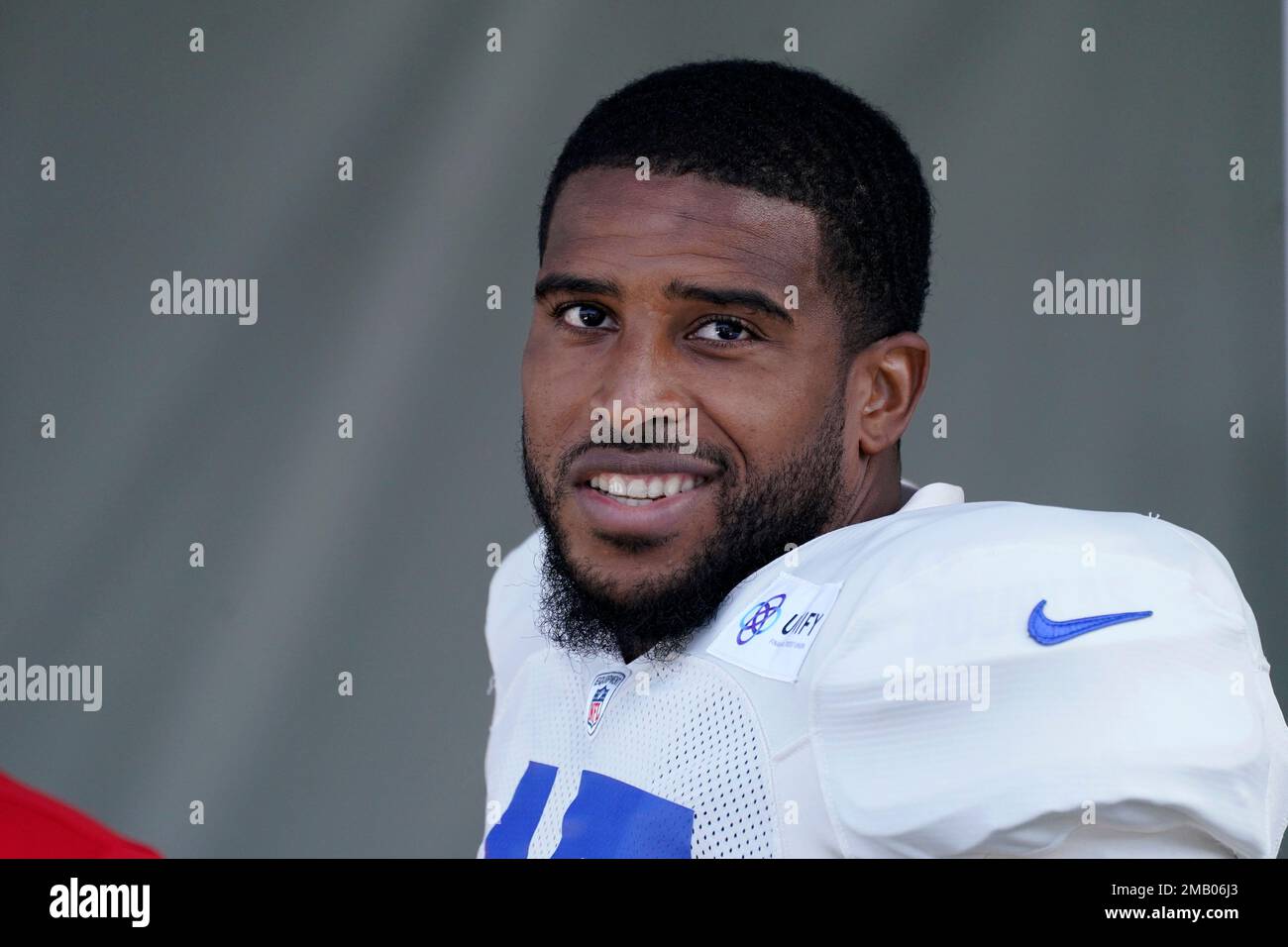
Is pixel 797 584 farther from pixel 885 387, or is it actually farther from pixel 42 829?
pixel 42 829

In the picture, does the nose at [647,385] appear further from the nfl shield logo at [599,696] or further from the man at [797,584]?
the nfl shield logo at [599,696]

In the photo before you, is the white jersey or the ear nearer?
the white jersey

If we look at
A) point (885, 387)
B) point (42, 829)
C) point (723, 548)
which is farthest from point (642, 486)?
point (42, 829)

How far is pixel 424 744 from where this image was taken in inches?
95.0

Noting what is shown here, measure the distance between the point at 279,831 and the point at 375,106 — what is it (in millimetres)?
1285

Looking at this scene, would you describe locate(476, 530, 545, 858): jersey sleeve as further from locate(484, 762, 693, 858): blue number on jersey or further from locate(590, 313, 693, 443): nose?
locate(590, 313, 693, 443): nose

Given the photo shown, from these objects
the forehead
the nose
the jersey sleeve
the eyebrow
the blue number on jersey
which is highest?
the forehead

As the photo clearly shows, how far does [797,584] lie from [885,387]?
354 mm

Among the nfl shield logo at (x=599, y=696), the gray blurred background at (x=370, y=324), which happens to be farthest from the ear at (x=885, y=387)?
the gray blurred background at (x=370, y=324)

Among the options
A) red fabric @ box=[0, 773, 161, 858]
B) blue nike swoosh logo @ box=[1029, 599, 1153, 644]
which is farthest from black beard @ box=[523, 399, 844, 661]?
red fabric @ box=[0, 773, 161, 858]

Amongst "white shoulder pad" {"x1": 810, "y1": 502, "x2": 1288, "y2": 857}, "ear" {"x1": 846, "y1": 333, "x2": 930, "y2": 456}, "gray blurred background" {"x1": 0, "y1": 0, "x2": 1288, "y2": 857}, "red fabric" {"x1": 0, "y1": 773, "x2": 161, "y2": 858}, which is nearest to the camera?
"red fabric" {"x1": 0, "y1": 773, "x2": 161, "y2": 858}

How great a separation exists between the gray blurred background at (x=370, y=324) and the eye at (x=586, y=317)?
85cm

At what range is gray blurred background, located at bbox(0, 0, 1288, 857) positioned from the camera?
2.17m
